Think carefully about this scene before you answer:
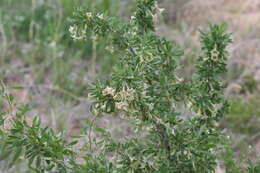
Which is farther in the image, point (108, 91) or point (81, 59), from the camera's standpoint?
point (81, 59)

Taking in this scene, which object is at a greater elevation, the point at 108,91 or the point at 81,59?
the point at 81,59

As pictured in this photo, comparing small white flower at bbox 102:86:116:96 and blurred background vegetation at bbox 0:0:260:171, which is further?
blurred background vegetation at bbox 0:0:260:171

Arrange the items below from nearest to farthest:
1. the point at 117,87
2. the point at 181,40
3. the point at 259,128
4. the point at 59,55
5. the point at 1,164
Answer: the point at 117,87 < the point at 1,164 < the point at 259,128 < the point at 59,55 < the point at 181,40

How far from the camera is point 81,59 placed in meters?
4.59

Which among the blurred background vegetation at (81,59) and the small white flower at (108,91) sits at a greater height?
the blurred background vegetation at (81,59)

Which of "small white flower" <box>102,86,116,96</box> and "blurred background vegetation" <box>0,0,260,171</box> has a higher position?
"blurred background vegetation" <box>0,0,260,171</box>

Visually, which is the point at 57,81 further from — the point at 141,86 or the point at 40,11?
the point at 141,86

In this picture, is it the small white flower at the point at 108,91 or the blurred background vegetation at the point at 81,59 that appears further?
the blurred background vegetation at the point at 81,59

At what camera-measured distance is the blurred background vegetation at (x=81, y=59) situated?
3621mm

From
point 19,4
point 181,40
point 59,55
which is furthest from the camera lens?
point 19,4

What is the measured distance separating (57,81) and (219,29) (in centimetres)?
258

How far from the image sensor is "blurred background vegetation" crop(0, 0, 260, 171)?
362 centimetres

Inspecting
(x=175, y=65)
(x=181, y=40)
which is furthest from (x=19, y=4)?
(x=175, y=65)

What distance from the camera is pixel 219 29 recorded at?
5.66 ft
